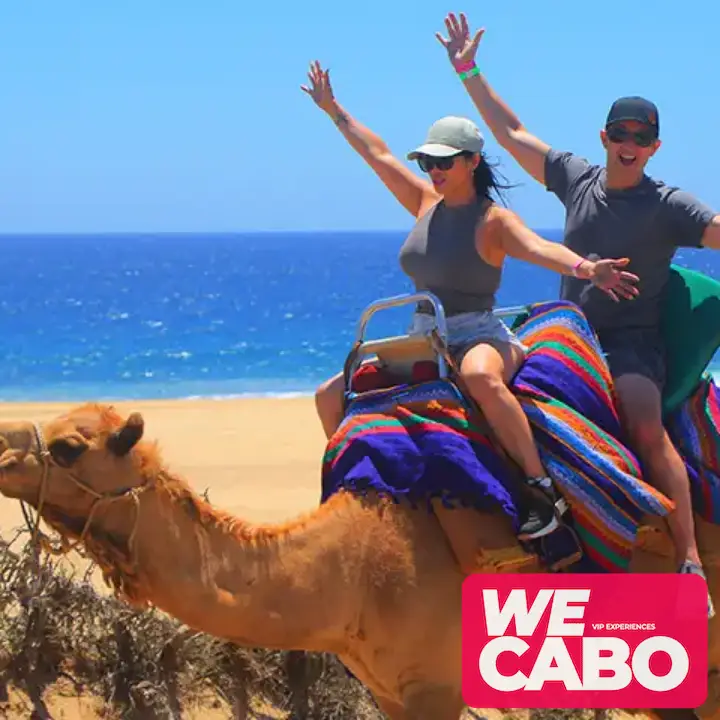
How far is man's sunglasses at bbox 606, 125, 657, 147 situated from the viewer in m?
5.78

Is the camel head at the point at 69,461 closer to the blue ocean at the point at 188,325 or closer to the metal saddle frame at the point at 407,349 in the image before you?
the metal saddle frame at the point at 407,349

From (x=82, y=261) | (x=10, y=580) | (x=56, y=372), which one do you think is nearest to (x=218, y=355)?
(x=56, y=372)

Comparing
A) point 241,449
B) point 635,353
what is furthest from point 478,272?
point 241,449

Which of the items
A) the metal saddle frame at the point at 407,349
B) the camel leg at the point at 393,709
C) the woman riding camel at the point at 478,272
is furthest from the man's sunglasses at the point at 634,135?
the camel leg at the point at 393,709

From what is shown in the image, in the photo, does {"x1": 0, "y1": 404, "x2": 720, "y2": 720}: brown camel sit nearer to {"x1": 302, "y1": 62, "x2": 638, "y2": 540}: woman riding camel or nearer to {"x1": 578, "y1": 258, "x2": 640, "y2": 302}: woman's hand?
{"x1": 302, "y1": 62, "x2": 638, "y2": 540}: woman riding camel

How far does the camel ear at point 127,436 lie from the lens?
4.54 metres

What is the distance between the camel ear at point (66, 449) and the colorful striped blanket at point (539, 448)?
1086 millimetres

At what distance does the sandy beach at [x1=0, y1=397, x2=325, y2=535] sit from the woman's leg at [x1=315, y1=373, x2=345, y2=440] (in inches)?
246

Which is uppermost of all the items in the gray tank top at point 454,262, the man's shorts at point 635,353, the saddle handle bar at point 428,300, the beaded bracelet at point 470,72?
the beaded bracelet at point 470,72

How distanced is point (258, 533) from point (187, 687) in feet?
8.54

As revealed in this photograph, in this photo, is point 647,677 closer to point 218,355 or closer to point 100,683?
point 100,683

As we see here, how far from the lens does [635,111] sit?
19.0 ft

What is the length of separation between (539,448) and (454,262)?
81 cm

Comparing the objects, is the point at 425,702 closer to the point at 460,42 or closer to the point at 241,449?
the point at 460,42
